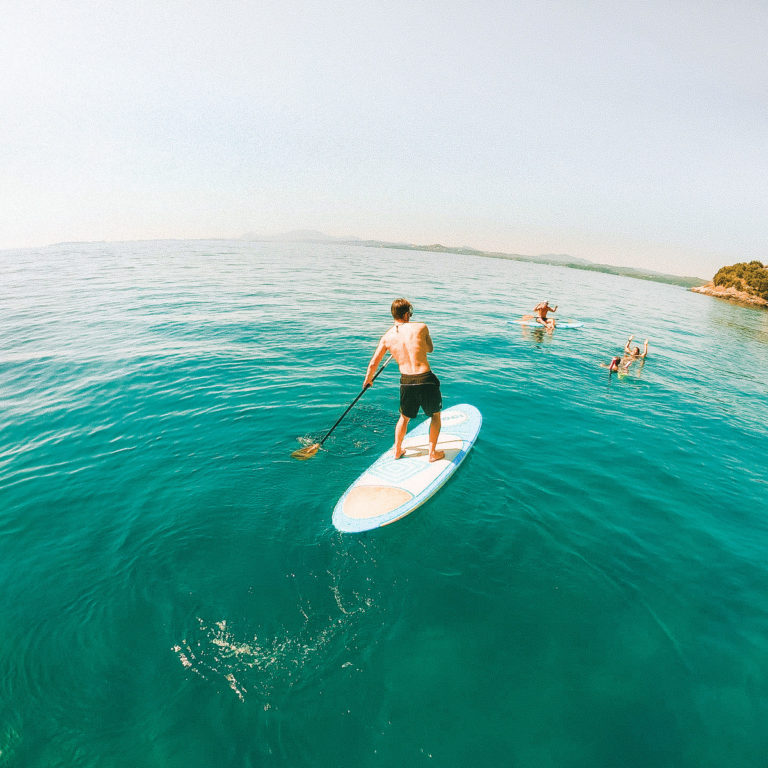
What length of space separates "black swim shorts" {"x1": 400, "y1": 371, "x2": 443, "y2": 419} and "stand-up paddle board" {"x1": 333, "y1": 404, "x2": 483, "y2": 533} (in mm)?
1250

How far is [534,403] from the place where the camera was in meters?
11.7

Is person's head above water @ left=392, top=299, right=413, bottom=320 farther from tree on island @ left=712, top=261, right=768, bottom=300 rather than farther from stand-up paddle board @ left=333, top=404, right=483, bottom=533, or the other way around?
tree on island @ left=712, top=261, right=768, bottom=300

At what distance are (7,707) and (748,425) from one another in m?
18.1

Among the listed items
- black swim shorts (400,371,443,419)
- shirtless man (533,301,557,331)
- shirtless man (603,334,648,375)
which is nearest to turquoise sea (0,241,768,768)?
black swim shorts (400,371,443,419)

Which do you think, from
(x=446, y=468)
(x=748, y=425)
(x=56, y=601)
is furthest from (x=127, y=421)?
(x=748, y=425)

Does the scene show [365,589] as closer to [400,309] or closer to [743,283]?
[400,309]

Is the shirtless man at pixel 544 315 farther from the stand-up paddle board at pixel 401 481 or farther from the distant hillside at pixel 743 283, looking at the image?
the distant hillside at pixel 743 283

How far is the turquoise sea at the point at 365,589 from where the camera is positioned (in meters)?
3.60

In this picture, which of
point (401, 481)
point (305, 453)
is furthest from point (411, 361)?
point (305, 453)

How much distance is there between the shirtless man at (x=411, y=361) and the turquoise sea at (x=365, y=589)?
1.89m

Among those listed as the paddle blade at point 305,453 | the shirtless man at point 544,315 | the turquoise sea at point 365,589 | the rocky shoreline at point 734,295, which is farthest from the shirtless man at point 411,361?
the rocky shoreline at point 734,295

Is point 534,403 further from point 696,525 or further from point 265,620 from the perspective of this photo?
point 265,620

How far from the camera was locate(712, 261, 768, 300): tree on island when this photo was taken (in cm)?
7338

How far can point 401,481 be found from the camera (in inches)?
274
